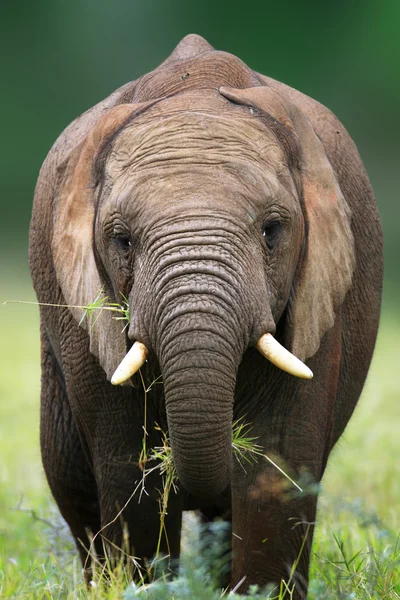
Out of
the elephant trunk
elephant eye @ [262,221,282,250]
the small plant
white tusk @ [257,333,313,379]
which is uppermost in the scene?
elephant eye @ [262,221,282,250]

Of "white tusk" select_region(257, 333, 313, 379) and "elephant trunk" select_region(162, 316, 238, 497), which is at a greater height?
"white tusk" select_region(257, 333, 313, 379)

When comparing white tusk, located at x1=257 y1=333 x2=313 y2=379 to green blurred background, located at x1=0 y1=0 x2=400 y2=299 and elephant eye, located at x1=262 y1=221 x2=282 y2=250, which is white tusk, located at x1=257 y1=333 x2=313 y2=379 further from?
green blurred background, located at x1=0 y1=0 x2=400 y2=299

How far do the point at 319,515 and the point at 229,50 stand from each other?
1326cm

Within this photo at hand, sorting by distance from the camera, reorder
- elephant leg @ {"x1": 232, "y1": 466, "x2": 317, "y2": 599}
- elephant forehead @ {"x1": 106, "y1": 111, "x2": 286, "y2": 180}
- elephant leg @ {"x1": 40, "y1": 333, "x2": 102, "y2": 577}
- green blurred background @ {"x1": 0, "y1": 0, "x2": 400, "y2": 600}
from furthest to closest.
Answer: green blurred background @ {"x1": 0, "y1": 0, "x2": 400, "y2": 600} → elephant leg @ {"x1": 40, "y1": 333, "x2": 102, "y2": 577} → elephant leg @ {"x1": 232, "y1": 466, "x2": 317, "y2": 599} → elephant forehead @ {"x1": 106, "y1": 111, "x2": 286, "y2": 180}

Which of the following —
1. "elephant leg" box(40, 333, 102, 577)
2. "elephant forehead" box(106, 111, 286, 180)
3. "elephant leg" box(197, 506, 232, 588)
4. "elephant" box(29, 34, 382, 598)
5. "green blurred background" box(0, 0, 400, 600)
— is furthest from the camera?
"green blurred background" box(0, 0, 400, 600)

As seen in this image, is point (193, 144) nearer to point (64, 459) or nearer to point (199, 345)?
point (199, 345)

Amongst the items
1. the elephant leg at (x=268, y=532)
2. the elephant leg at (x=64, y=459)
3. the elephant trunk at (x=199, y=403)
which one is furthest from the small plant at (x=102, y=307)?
the elephant leg at (x=64, y=459)

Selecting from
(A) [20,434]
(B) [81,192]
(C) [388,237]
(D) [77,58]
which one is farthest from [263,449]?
(D) [77,58]

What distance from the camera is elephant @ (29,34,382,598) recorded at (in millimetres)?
3803

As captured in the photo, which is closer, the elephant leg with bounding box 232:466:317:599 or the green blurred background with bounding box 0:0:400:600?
the elephant leg with bounding box 232:466:317:599

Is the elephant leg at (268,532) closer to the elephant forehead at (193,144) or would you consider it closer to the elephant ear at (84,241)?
the elephant ear at (84,241)

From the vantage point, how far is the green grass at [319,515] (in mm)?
4297

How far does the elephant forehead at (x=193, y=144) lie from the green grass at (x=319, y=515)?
110 centimetres

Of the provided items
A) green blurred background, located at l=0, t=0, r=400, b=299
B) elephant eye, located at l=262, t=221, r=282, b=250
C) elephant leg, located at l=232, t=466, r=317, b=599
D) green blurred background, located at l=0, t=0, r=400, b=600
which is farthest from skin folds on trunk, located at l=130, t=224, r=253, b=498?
green blurred background, located at l=0, t=0, r=400, b=299
